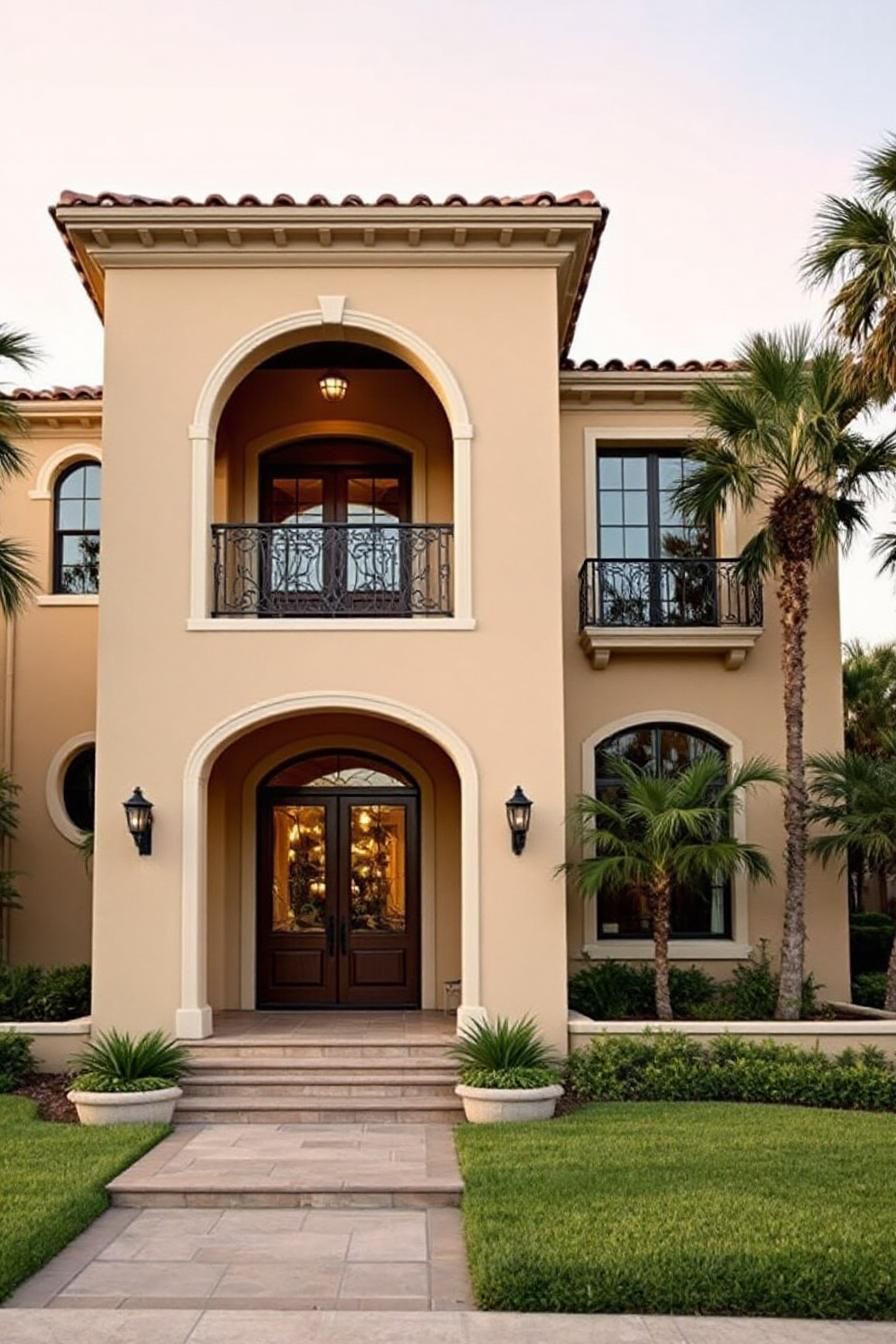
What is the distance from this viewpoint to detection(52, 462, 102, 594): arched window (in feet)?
54.8

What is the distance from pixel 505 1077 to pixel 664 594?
647cm

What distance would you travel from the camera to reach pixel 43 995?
45.1 ft

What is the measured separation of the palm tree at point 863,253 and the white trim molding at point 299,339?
3700 mm

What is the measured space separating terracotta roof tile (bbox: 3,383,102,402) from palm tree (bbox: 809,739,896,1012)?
960cm

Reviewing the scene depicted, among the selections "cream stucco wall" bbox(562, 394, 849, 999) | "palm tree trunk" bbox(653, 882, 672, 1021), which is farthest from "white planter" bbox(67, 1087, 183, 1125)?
"cream stucco wall" bbox(562, 394, 849, 999)

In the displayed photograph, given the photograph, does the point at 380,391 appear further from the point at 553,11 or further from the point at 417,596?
the point at 553,11

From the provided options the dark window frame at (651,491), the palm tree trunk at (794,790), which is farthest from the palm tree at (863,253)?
the dark window frame at (651,491)

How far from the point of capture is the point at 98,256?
43.6 feet

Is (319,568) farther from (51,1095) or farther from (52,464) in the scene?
(51,1095)

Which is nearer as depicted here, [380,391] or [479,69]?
[479,69]

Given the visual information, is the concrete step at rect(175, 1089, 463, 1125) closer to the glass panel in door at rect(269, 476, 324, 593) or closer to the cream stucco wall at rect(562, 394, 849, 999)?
the cream stucco wall at rect(562, 394, 849, 999)

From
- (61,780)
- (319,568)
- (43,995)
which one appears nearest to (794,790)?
(319,568)

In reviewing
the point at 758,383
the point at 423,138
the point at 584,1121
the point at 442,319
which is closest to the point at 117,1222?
the point at 584,1121

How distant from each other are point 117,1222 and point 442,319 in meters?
8.76
